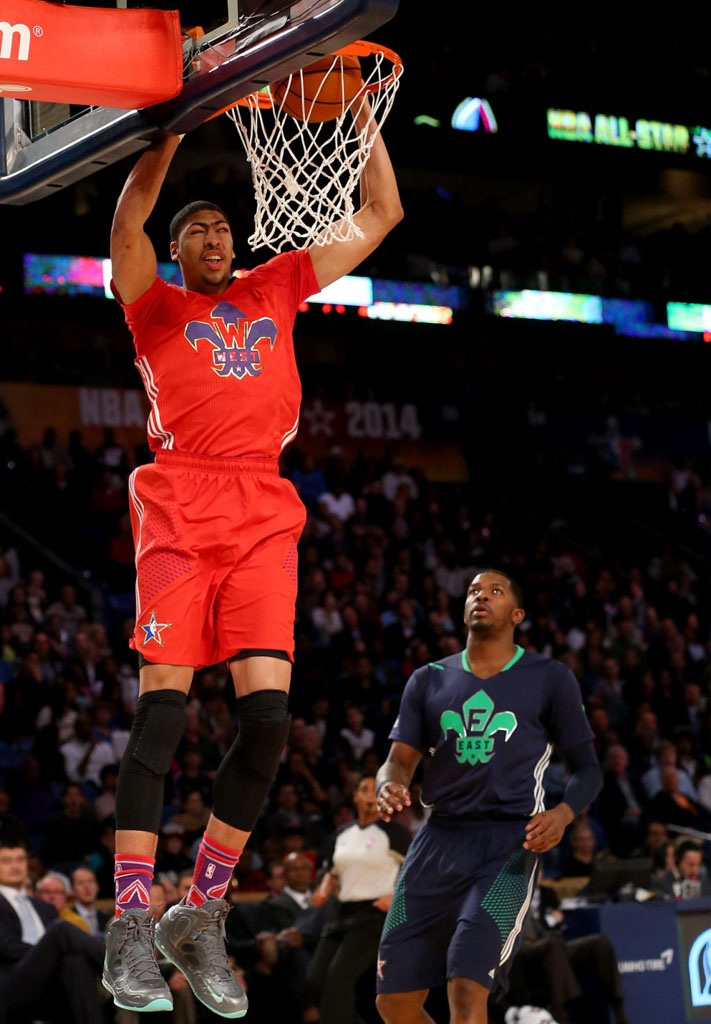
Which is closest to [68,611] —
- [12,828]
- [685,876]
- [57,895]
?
[12,828]

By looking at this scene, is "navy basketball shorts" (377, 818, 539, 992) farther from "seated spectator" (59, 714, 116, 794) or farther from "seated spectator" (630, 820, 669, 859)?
"seated spectator" (630, 820, 669, 859)

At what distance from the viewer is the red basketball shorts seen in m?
4.69

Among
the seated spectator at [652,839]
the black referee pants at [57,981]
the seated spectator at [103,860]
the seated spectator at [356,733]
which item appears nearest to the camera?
the black referee pants at [57,981]

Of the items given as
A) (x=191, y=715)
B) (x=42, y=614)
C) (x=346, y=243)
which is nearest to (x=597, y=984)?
(x=191, y=715)

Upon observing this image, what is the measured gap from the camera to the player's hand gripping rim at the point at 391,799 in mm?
6449

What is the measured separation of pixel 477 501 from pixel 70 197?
7.05m

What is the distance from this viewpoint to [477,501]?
2058 centimetres

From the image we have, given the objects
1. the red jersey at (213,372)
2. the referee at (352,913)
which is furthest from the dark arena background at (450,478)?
the red jersey at (213,372)

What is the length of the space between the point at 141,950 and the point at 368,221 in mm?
2664

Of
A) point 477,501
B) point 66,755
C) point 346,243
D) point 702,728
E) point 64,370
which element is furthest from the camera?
point 477,501

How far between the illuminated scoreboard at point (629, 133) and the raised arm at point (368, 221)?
1790 centimetres

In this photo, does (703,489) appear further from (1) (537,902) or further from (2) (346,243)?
(2) (346,243)

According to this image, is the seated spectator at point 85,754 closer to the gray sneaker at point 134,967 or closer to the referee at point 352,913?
the referee at point 352,913

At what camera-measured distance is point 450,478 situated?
2183 cm
